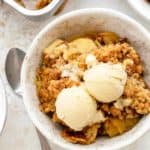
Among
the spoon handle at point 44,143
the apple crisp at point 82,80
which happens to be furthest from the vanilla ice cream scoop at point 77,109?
the spoon handle at point 44,143

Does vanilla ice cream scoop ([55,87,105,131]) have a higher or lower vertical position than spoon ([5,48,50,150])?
higher

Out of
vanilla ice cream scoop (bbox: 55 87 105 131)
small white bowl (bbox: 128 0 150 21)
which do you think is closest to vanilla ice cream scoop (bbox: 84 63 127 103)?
vanilla ice cream scoop (bbox: 55 87 105 131)

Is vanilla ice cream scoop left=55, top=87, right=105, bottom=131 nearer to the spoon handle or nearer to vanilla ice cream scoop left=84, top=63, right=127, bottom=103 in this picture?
vanilla ice cream scoop left=84, top=63, right=127, bottom=103

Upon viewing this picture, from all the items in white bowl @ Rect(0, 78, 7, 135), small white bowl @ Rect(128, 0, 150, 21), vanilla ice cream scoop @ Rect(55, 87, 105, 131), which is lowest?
white bowl @ Rect(0, 78, 7, 135)

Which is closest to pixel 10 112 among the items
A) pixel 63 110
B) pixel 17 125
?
pixel 17 125

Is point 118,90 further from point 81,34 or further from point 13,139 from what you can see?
point 13,139
